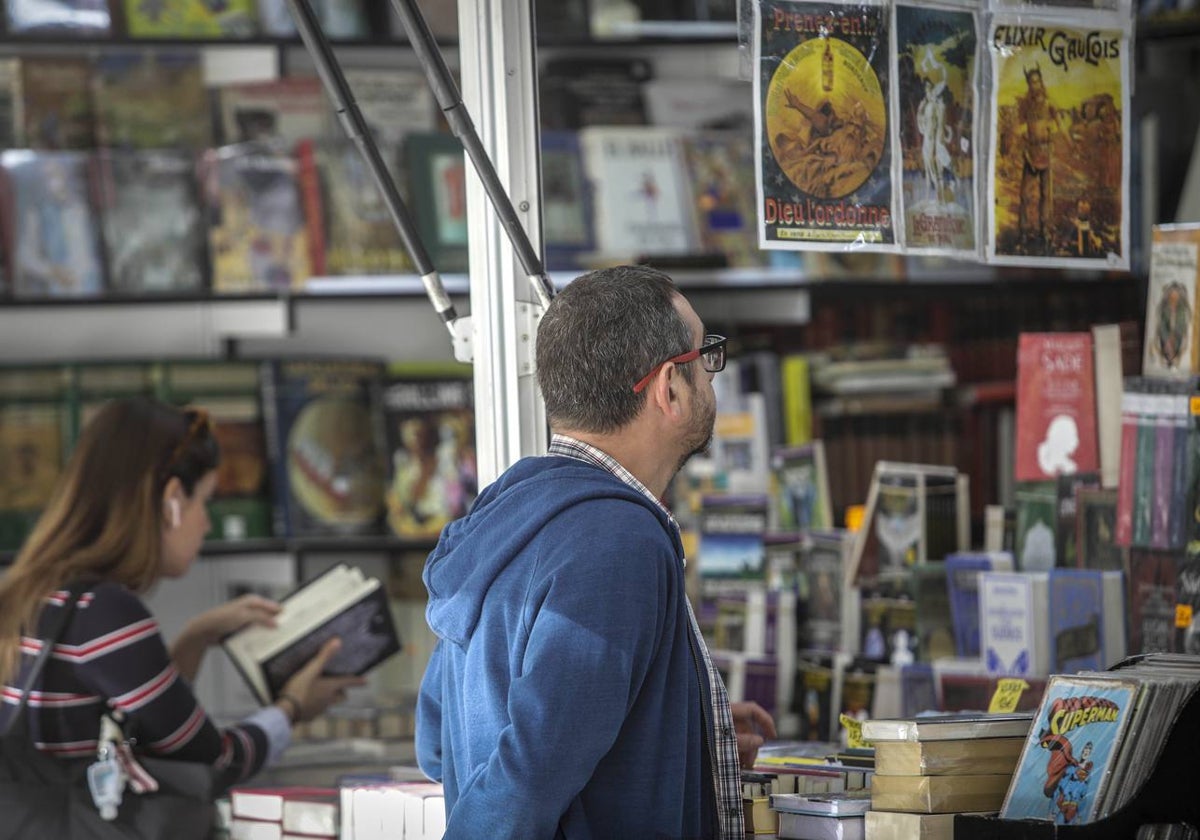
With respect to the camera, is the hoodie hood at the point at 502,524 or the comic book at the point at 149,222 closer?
the hoodie hood at the point at 502,524

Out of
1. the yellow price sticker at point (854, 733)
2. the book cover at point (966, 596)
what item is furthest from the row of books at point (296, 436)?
the yellow price sticker at point (854, 733)

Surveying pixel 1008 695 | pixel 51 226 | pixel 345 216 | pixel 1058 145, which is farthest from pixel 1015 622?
pixel 51 226

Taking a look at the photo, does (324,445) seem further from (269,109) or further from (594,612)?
(594,612)

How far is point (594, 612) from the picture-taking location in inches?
70.0

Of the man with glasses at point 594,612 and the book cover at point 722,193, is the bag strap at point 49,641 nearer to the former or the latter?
the man with glasses at point 594,612

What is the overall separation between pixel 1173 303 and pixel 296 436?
2351 mm

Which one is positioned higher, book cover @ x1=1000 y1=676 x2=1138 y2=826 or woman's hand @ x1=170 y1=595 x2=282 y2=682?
book cover @ x1=1000 y1=676 x2=1138 y2=826

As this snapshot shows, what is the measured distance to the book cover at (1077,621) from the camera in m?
2.86

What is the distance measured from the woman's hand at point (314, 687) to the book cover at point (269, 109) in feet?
5.02

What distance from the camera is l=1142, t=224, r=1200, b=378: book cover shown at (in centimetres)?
273

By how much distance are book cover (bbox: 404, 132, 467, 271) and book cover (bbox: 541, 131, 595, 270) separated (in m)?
0.23

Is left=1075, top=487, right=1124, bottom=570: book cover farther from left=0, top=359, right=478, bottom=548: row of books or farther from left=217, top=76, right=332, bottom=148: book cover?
left=217, top=76, right=332, bottom=148: book cover

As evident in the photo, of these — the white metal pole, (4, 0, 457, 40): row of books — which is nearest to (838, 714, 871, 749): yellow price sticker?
the white metal pole

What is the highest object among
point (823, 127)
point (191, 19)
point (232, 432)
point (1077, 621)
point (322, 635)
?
point (191, 19)
